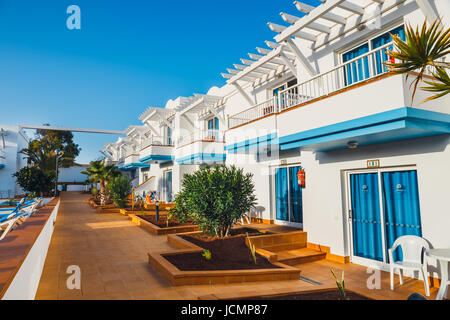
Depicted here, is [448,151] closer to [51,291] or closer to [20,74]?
[51,291]

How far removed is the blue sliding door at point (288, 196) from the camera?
34.3ft

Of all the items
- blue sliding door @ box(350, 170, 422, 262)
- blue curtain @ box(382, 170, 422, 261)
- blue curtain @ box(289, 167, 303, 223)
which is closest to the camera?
blue curtain @ box(382, 170, 422, 261)

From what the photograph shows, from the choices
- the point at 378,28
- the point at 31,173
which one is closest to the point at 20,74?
the point at 378,28

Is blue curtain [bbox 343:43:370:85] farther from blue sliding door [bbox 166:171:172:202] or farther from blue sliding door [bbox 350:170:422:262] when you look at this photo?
blue sliding door [bbox 166:171:172:202]

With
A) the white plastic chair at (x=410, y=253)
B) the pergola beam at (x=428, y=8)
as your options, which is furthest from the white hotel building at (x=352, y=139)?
the white plastic chair at (x=410, y=253)

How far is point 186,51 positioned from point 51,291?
40.2ft

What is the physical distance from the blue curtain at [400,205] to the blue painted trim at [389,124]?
105cm

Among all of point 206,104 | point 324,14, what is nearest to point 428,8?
point 324,14

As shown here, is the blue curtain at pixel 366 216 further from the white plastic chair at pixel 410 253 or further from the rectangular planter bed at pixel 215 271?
the rectangular planter bed at pixel 215 271

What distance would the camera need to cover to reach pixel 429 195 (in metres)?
5.96

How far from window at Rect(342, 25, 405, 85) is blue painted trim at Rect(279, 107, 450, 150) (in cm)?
190

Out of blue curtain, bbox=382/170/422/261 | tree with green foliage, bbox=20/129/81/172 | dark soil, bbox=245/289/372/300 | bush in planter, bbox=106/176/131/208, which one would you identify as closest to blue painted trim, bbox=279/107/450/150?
blue curtain, bbox=382/170/422/261

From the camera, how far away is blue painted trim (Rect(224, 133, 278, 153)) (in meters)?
9.04

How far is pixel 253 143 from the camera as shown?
10.1 meters
